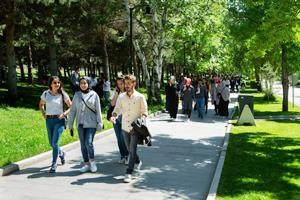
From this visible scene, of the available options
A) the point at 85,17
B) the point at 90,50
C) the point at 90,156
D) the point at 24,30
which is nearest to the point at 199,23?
the point at 85,17

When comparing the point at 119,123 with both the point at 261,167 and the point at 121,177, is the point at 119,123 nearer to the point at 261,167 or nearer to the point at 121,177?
the point at 121,177

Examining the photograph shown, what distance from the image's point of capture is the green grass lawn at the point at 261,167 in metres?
8.03

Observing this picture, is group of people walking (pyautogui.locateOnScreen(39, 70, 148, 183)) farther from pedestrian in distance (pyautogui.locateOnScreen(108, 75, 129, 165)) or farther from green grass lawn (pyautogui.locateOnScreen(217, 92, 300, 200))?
green grass lawn (pyautogui.locateOnScreen(217, 92, 300, 200))

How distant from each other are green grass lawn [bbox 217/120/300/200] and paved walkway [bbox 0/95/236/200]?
0.44 meters

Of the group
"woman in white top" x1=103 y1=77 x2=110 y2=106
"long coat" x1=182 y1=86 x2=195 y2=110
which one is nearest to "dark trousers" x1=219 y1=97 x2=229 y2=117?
"long coat" x1=182 y1=86 x2=195 y2=110

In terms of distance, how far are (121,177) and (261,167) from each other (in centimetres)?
320

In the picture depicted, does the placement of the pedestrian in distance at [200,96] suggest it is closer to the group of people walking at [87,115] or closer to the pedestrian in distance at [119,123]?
the pedestrian in distance at [119,123]

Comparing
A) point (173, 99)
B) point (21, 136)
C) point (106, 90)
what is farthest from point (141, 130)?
point (106, 90)

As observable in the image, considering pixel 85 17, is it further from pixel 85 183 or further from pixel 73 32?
pixel 85 183

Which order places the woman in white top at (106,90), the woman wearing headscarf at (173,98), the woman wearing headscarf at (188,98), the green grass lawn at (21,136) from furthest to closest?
1. the woman in white top at (106,90)
2. the woman wearing headscarf at (188,98)
3. the woman wearing headscarf at (173,98)
4. the green grass lawn at (21,136)

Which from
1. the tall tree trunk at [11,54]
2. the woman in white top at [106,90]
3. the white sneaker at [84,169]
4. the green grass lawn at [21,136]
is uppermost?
the tall tree trunk at [11,54]

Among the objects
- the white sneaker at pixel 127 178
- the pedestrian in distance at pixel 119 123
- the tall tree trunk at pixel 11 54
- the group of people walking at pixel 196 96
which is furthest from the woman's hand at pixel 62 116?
the tall tree trunk at pixel 11 54

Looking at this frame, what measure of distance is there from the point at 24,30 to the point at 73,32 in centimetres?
1085

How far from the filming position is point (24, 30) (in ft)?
90.3
